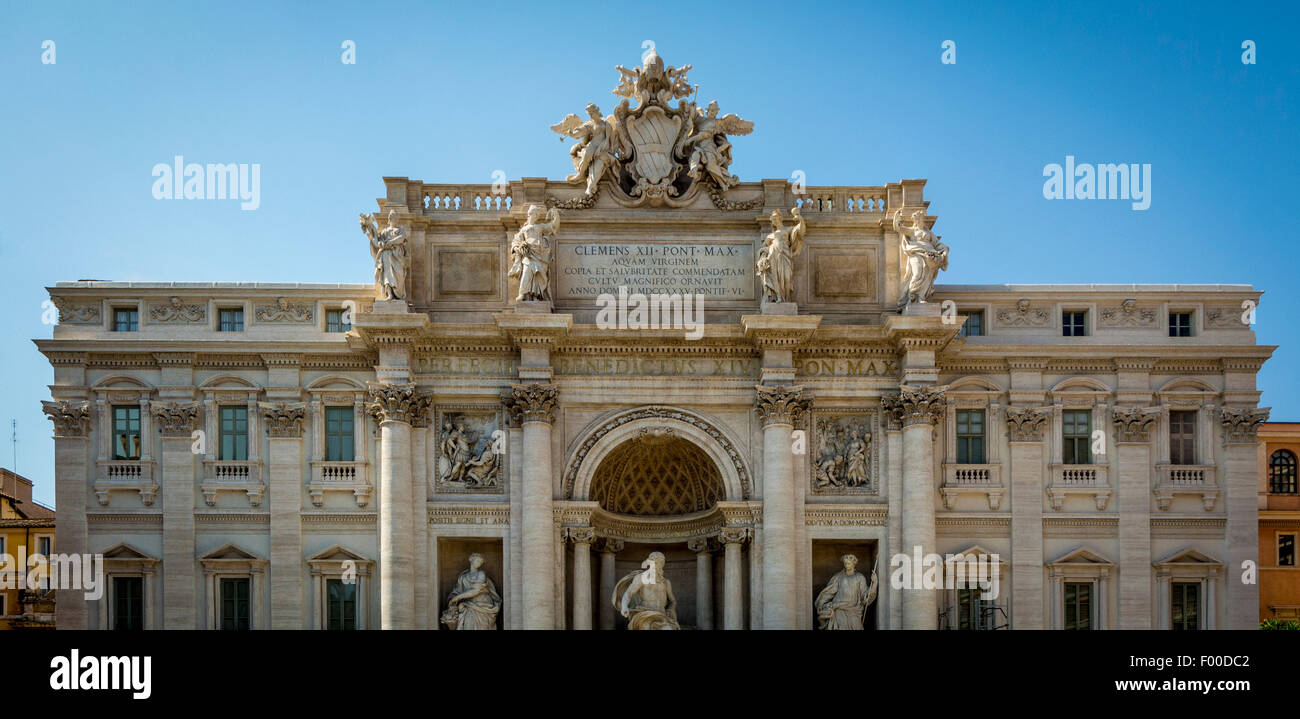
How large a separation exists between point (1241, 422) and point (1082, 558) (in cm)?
604

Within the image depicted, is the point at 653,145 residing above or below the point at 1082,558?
above

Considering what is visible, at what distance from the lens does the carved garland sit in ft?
120

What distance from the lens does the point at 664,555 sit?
3900cm

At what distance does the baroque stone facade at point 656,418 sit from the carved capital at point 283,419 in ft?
0.27

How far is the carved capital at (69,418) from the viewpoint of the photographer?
1447 inches

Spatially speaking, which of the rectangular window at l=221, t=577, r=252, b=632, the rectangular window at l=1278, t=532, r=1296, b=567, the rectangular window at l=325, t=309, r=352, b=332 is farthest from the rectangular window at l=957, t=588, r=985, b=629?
the rectangular window at l=221, t=577, r=252, b=632

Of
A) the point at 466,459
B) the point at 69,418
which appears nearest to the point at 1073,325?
the point at 466,459

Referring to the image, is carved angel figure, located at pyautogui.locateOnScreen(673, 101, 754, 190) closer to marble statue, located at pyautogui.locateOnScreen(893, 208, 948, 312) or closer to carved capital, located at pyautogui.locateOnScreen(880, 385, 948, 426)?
marble statue, located at pyautogui.locateOnScreen(893, 208, 948, 312)

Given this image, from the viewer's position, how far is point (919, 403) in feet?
118

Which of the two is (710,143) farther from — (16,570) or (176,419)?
(16,570)
